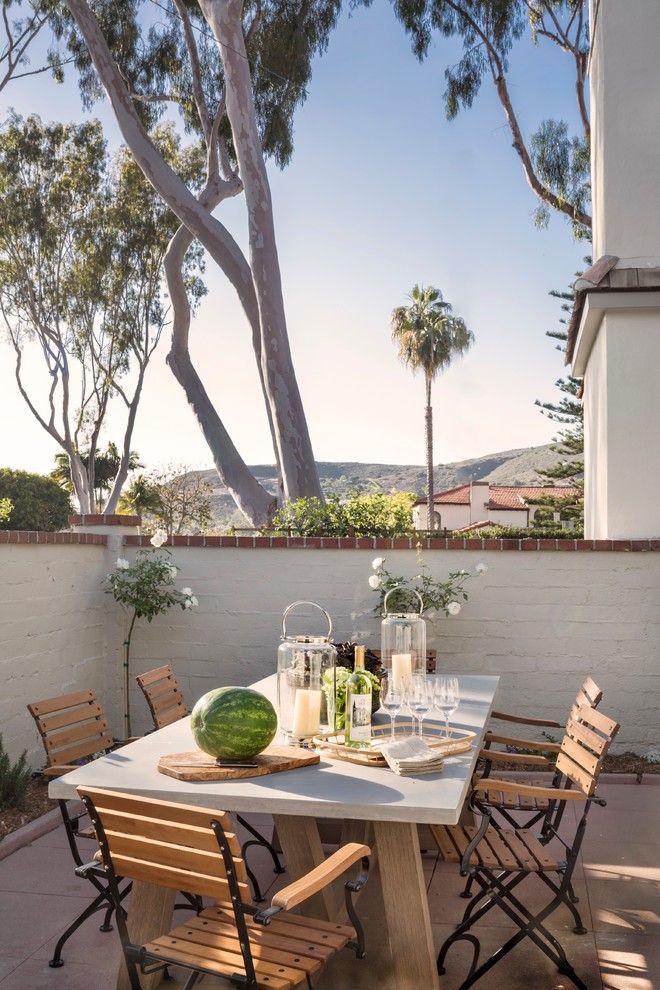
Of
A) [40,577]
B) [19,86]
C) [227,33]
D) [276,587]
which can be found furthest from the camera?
[19,86]

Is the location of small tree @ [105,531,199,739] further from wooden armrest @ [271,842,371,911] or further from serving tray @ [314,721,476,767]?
wooden armrest @ [271,842,371,911]

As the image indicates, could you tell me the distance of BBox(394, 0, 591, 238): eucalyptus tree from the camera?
14750 mm

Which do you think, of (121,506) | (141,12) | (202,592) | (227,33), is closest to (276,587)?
(202,592)

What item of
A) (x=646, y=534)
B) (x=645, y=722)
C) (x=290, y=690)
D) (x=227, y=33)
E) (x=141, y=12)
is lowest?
(x=645, y=722)

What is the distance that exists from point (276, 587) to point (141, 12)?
12.7 m

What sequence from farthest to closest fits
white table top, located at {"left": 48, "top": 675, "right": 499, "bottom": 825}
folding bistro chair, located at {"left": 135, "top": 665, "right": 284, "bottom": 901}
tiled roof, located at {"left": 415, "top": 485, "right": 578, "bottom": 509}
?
1. tiled roof, located at {"left": 415, "top": 485, "right": 578, "bottom": 509}
2. folding bistro chair, located at {"left": 135, "top": 665, "right": 284, "bottom": 901}
3. white table top, located at {"left": 48, "top": 675, "right": 499, "bottom": 825}

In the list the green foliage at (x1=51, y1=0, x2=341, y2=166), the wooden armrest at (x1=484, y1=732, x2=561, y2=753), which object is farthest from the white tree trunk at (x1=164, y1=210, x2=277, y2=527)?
the wooden armrest at (x1=484, y1=732, x2=561, y2=753)

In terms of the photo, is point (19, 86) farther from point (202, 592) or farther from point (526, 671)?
point (526, 671)

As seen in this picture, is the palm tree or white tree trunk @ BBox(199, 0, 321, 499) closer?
white tree trunk @ BBox(199, 0, 321, 499)

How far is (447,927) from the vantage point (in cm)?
361

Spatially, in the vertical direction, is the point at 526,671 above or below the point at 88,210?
below

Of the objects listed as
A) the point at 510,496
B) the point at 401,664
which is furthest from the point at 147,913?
the point at 510,496

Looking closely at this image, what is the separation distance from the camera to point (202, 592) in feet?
22.2

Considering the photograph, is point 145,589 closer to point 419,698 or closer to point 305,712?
point 305,712
